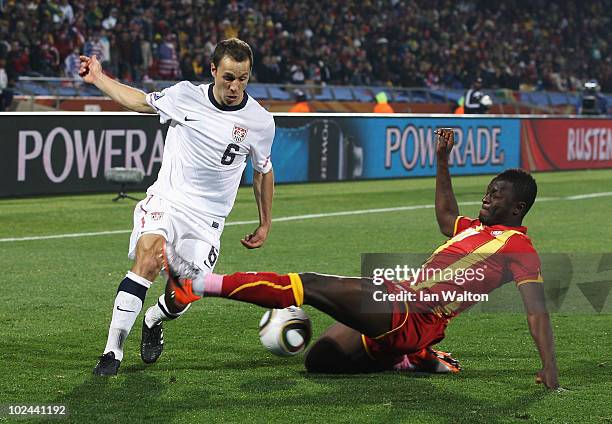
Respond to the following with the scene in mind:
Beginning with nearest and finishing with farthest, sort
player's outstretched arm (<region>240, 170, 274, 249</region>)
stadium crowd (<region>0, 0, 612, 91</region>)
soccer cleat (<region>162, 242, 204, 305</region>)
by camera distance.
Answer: soccer cleat (<region>162, 242, 204, 305</region>) < player's outstretched arm (<region>240, 170, 274, 249</region>) < stadium crowd (<region>0, 0, 612, 91</region>)

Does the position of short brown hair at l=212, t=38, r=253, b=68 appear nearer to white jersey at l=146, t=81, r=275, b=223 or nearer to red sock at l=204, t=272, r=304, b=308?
white jersey at l=146, t=81, r=275, b=223

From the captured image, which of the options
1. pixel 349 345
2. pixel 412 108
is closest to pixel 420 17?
pixel 412 108

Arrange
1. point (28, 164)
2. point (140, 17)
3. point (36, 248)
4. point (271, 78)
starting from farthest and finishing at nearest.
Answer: point (271, 78) → point (140, 17) → point (28, 164) → point (36, 248)

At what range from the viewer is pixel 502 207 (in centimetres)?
632

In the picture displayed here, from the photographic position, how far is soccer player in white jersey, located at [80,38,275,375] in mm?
6547

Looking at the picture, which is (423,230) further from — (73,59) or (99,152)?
(73,59)

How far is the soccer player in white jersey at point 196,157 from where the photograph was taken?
21.5 feet

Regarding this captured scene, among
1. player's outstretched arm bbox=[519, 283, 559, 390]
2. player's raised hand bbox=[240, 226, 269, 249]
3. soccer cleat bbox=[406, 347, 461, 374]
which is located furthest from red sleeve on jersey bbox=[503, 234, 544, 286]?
player's raised hand bbox=[240, 226, 269, 249]

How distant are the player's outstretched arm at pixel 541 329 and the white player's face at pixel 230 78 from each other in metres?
1.93

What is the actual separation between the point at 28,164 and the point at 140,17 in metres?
10.1

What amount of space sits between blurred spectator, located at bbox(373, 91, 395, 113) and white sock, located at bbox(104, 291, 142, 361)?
21.1 m

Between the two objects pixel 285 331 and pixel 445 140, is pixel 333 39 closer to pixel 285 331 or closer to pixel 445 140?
pixel 445 140

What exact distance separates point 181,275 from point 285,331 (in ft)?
2.09

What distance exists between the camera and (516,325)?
8.29 m
